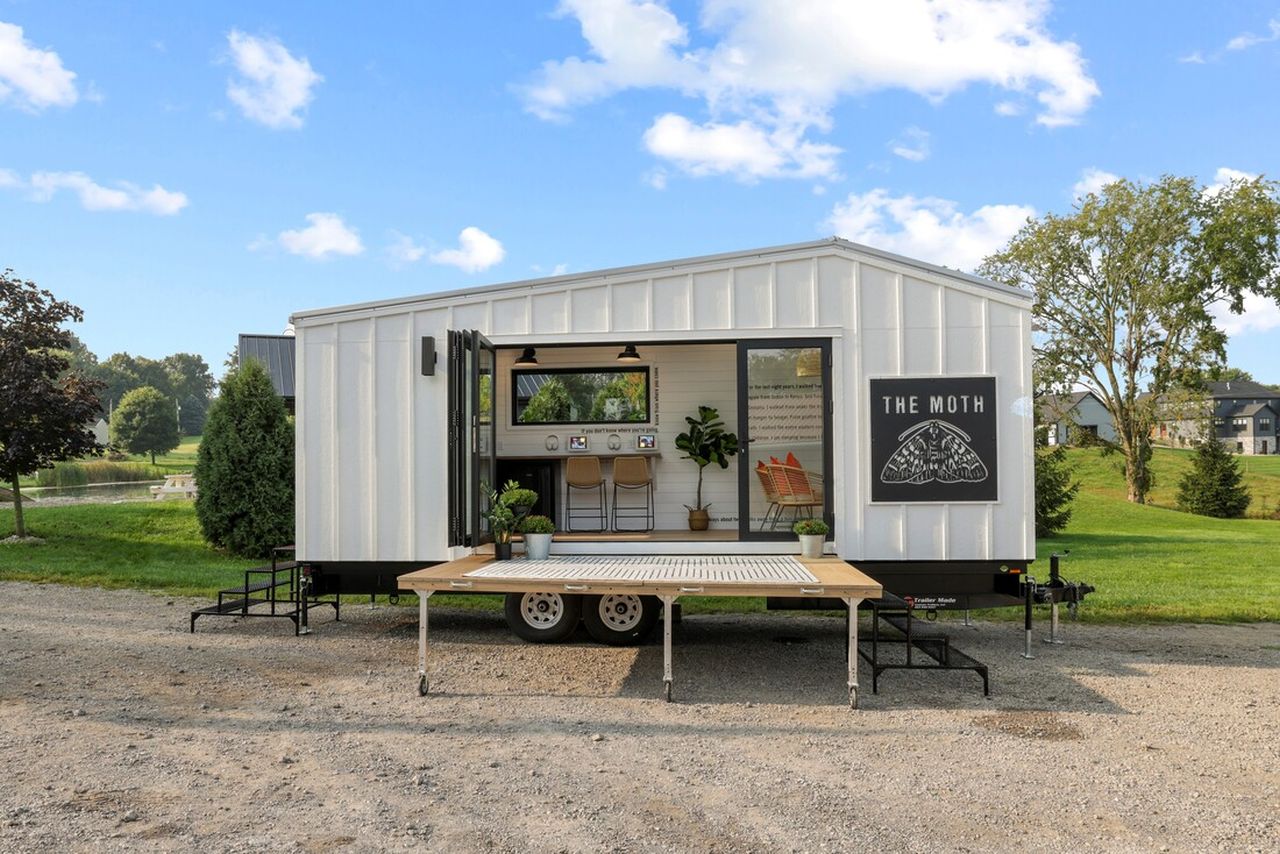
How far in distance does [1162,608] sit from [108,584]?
10.6m

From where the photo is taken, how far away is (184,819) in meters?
3.46

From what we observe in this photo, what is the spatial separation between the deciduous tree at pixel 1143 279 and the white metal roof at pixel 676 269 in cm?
2217

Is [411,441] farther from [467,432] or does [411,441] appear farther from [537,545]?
[537,545]

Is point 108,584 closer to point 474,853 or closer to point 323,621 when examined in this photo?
point 323,621

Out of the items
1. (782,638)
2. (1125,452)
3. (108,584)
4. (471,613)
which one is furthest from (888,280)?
(1125,452)

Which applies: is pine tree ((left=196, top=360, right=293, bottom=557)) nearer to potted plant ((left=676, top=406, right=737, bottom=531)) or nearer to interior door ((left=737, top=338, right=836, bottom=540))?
potted plant ((left=676, top=406, right=737, bottom=531))

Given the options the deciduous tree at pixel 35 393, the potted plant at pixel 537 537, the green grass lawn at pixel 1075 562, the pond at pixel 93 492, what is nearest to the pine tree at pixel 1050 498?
the green grass lawn at pixel 1075 562

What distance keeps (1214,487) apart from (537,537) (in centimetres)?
2336

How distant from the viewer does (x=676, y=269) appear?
6902 mm

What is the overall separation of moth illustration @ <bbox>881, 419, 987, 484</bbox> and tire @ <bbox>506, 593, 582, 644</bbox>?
2364 millimetres

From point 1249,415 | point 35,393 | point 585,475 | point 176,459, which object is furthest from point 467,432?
point 1249,415

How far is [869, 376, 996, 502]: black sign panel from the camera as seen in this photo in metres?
6.67

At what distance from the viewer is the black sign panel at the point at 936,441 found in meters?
6.67

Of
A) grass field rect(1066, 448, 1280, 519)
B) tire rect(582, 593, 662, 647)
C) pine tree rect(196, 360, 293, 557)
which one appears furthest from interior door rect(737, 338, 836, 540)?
grass field rect(1066, 448, 1280, 519)
